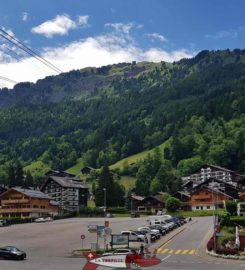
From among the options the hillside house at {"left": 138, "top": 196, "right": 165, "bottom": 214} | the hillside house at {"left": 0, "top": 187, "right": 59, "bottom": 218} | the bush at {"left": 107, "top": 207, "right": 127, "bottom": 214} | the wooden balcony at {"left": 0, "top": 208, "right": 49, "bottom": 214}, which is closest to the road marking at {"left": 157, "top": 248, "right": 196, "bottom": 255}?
the bush at {"left": 107, "top": 207, "right": 127, "bottom": 214}

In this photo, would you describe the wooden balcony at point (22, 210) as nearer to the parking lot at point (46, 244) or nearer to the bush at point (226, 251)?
the parking lot at point (46, 244)

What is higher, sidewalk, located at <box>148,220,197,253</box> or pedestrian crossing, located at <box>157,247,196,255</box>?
sidewalk, located at <box>148,220,197,253</box>

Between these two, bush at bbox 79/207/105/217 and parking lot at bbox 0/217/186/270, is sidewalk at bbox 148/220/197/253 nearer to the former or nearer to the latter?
parking lot at bbox 0/217/186/270

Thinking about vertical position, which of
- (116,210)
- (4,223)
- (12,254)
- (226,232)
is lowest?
(12,254)

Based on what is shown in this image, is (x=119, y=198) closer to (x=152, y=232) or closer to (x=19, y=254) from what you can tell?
(x=152, y=232)

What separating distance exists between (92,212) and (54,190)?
59.4 m

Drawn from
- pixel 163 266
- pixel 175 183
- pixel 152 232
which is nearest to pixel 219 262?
pixel 163 266

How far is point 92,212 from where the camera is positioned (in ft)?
→ 469

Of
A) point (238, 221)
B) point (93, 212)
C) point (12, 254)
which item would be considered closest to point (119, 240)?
point (12, 254)

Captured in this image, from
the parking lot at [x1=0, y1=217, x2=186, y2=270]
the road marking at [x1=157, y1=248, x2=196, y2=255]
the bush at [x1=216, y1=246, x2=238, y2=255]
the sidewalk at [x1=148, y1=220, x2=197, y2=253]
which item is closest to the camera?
the parking lot at [x1=0, y1=217, x2=186, y2=270]

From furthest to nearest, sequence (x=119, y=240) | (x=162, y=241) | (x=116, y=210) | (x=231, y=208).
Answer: (x=116, y=210) → (x=231, y=208) → (x=162, y=241) → (x=119, y=240)

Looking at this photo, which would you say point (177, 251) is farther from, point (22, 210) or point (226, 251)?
point (22, 210)

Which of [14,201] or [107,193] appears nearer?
[14,201]

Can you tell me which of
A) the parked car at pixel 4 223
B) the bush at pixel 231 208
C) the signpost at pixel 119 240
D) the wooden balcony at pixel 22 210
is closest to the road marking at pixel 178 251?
the signpost at pixel 119 240
